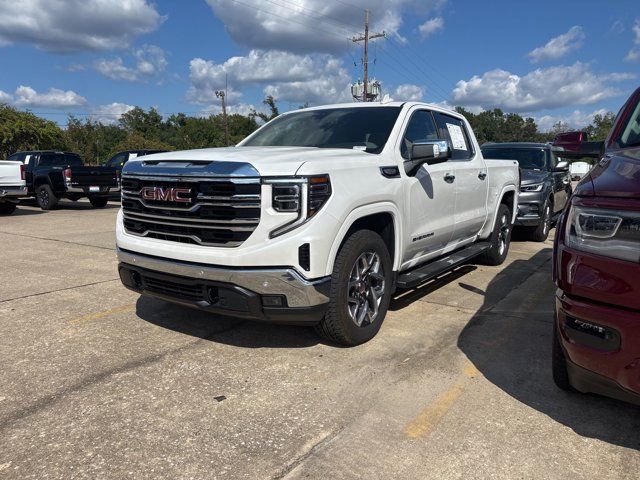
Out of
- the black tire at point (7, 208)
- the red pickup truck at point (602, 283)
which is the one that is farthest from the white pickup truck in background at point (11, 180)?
the red pickup truck at point (602, 283)

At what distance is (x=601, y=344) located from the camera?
239 cm

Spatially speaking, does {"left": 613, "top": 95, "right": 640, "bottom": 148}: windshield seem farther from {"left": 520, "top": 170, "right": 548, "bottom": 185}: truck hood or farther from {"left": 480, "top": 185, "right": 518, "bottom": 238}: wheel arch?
{"left": 520, "top": 170, "right": 548, "bottom": 185}: truck hood

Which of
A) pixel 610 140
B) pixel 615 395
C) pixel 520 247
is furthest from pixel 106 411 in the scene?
pixel 520 247

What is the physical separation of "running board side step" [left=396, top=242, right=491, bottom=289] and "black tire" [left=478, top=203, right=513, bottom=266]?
57 cm

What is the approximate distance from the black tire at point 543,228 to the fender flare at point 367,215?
5926mm

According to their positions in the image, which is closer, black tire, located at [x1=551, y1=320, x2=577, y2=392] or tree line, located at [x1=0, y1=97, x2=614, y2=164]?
black tire, located at [x1=551, y1=320, x2=577, y2=392]

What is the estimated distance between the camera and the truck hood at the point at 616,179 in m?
2.38

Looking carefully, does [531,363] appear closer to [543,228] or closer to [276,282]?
[276,282]

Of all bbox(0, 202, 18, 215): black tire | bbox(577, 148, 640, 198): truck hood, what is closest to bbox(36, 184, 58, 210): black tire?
bbox(0, 202, 18, 215): black tire

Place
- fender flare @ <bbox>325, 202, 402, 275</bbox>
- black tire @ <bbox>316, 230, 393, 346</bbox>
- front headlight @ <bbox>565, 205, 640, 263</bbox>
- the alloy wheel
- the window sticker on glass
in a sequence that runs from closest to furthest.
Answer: front headlight @ <bbox>565, 205, 640, 263</bbox>
fender flare @ <bbox>325, 202, 402, 275</bbox>
black tire @ <bbox>316, 230, 393, 346</bbox>
the alloy wheel
the window sticker on glass

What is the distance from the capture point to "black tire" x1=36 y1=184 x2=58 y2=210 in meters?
15.3

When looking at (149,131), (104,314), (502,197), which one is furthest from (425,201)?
(149,131)

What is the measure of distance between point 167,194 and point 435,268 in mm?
2540

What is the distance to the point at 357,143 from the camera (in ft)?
14.5
